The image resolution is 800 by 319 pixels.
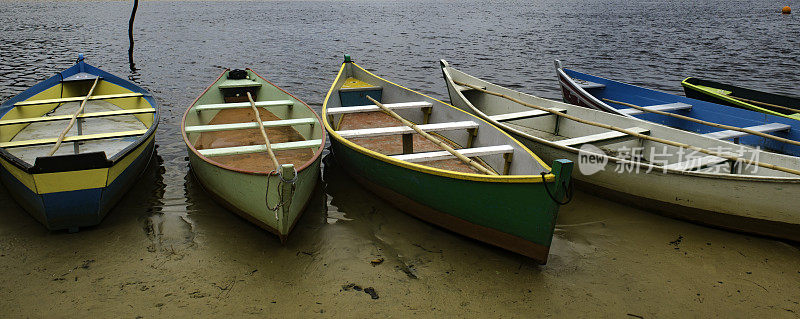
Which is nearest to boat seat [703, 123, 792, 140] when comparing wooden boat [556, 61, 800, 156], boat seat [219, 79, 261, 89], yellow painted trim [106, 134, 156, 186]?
wooden boat [556, 61, 800, 156]

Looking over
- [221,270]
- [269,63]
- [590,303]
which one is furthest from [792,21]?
[221,270]

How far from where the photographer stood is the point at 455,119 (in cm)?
836

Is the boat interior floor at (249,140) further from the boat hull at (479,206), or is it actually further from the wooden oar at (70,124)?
the wooden oar at (70,124)

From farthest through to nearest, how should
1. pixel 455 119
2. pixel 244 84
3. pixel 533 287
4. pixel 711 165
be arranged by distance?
pixel 244 84, pixel 455 119, pixel 711 165, pixel 533 287

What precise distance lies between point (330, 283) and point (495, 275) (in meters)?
1.85

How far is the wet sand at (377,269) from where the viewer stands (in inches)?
196

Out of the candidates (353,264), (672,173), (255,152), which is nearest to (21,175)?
(255,152)

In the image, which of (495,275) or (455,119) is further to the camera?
(455,119)

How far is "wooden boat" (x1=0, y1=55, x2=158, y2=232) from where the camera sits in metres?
5.61

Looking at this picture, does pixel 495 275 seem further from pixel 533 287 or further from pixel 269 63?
pixel 269 63

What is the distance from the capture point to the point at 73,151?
7383 mm

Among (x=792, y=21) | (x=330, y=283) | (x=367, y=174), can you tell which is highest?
(x=792, y=21)

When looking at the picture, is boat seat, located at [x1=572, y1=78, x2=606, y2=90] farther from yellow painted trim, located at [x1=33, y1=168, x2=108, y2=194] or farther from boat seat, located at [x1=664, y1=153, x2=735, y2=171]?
yellow painted trim, located at [x1=33, y1=168, x2=108, y2=194]

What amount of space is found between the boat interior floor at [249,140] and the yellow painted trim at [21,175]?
2.09 metres
